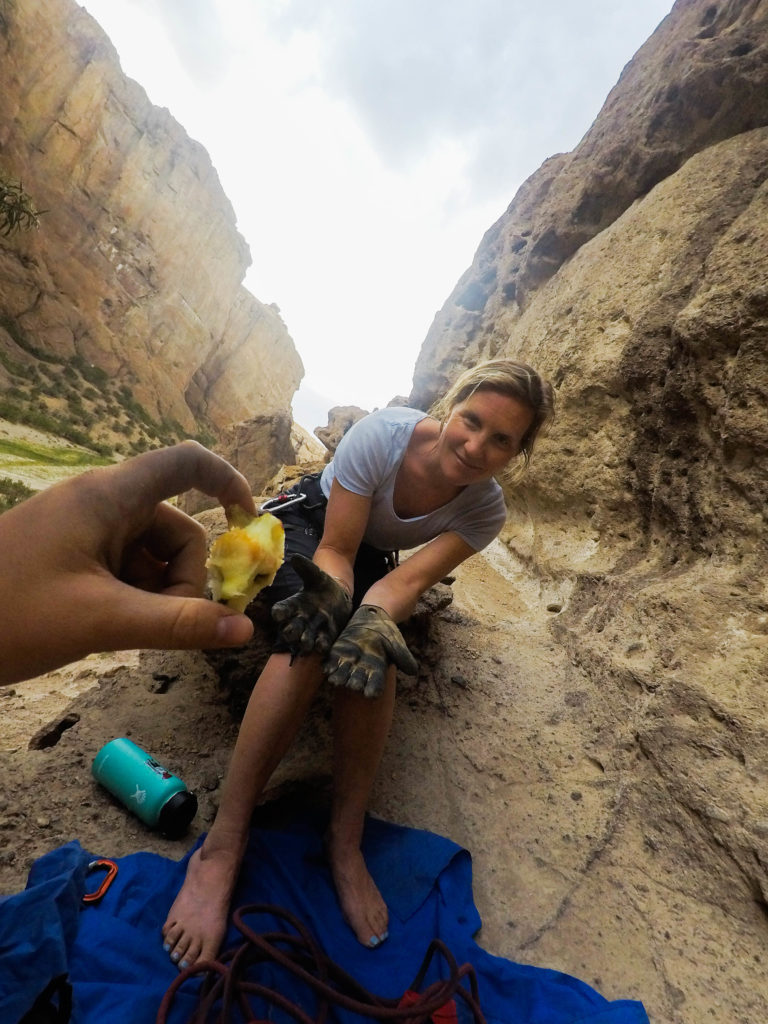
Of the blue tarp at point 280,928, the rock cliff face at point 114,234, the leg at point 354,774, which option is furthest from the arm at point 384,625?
the rock cliff face at point 114,234

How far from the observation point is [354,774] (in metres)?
1.55

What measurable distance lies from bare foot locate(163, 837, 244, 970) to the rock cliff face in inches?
905

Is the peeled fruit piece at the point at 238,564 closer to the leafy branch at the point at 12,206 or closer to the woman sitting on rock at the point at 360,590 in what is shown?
the woman sitting on rock at the point at 360,590

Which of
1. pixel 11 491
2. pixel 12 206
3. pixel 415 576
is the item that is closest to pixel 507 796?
pixel 415 576

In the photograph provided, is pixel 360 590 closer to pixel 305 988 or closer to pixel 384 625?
pixel 384 625

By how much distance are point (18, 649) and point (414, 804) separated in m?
1.56

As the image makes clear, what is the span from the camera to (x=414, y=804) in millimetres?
1854

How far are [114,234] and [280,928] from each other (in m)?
28.2

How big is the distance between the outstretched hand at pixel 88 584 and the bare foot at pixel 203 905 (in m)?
0.88

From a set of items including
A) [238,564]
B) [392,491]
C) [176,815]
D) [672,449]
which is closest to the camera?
[238,564]

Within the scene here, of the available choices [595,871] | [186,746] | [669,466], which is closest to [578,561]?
[669,466]

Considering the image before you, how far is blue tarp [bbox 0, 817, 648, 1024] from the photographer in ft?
3.52

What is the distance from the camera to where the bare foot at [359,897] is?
1.38 meters

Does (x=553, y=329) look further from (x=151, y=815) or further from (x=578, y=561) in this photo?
(x=151, y=815)
